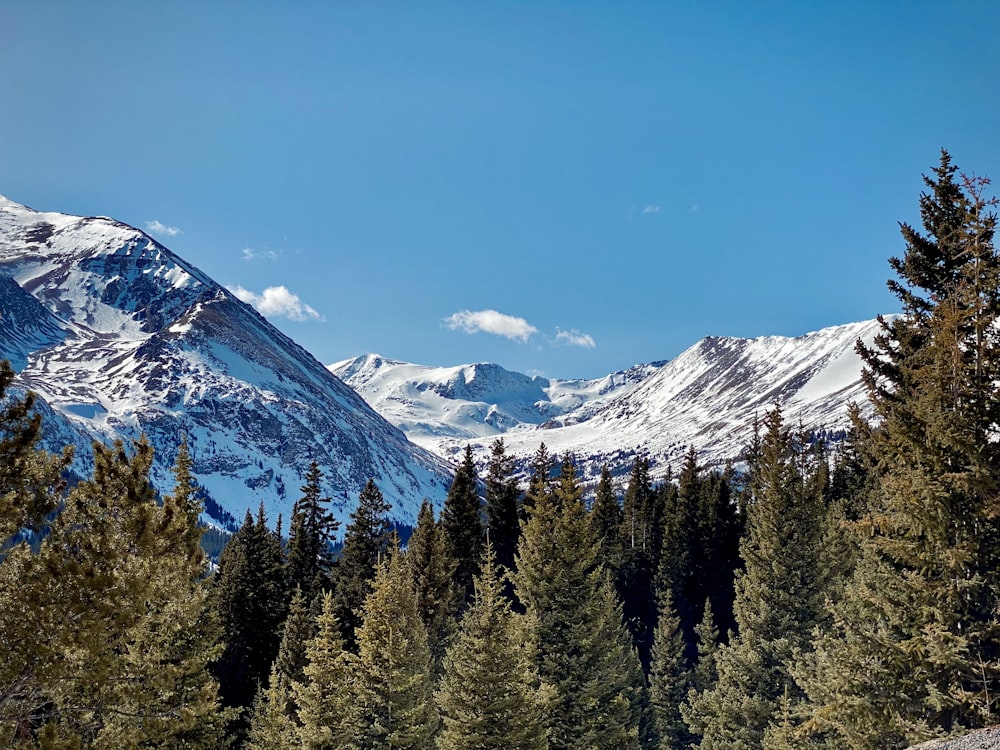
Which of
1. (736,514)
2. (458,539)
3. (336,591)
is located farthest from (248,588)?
(736,514)

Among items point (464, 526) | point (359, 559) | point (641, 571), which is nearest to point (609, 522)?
point (641, 571)

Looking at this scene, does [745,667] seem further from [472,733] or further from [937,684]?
[937,684]

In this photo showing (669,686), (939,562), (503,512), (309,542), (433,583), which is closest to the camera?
(939,562)

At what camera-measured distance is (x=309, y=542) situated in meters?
48.3

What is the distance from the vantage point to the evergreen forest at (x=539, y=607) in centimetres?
1284

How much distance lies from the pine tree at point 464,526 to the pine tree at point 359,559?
4.17 meters

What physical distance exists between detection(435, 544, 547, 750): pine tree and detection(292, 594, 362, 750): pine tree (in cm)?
326

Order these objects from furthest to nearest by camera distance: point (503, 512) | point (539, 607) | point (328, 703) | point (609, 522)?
1. point (609, 522)
2. point (503, 512)
3. point (539, 607)
4. point (328, 703)

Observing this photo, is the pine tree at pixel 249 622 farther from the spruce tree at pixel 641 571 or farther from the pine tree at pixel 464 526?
the spruce tree at pixel 641 571

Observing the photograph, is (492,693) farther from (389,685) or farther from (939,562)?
(939,562)

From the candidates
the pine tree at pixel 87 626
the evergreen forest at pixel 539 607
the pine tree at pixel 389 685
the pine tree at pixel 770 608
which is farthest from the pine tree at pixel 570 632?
the pine tree at pixel 87 626

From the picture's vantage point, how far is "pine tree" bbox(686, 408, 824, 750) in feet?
83.0

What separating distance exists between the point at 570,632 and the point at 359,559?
20.7 m

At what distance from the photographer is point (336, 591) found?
41719mm
